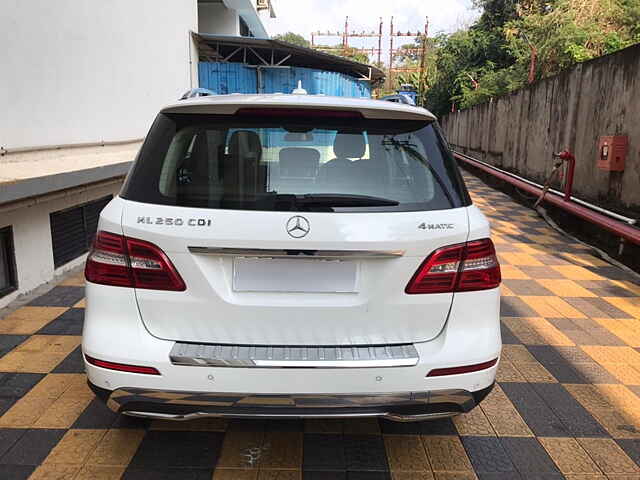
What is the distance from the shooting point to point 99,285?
2.18 metres

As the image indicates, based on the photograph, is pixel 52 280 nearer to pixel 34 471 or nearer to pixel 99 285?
pixel 34 471

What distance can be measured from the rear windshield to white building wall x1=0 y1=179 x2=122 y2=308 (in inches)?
92.1

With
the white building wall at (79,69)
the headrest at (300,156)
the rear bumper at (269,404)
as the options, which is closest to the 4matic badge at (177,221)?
the headrest at (300,156)

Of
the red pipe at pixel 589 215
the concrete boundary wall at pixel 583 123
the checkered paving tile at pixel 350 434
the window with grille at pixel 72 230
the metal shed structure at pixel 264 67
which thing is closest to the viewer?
the checkered paving tile at pixel 350 434

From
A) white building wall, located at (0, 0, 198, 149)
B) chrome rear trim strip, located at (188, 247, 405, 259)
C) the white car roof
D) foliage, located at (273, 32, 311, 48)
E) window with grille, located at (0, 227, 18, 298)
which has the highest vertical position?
foliage, located at (273, 32, 311, 48)

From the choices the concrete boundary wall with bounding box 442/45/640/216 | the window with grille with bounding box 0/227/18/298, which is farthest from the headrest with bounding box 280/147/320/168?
the concrete boundary wall with bounding box 442/45/640/216

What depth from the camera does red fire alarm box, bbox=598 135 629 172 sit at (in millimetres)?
6754

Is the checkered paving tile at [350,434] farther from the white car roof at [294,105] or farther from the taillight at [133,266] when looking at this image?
the white car roof at [294,105]

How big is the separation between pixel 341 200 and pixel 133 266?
839mm

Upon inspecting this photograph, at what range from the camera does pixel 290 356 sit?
2113mm

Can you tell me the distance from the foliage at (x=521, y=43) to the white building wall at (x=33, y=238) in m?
12.0

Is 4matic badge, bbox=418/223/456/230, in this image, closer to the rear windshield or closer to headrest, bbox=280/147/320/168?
the rear windshield

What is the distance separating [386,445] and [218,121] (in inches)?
67.8

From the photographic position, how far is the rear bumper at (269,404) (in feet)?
6.93
